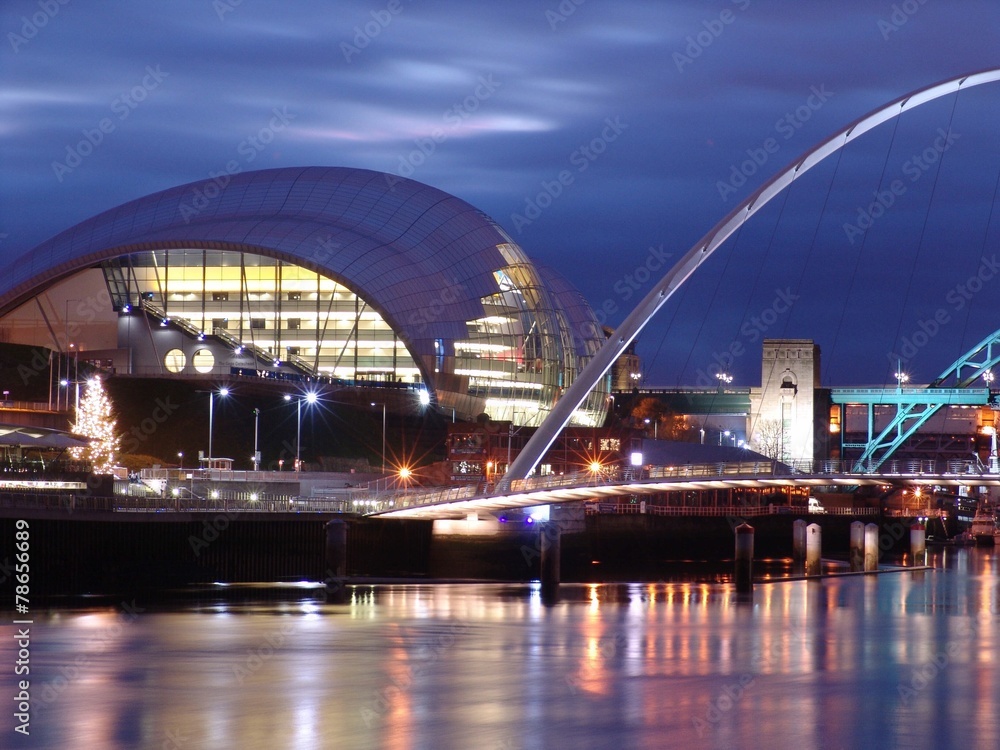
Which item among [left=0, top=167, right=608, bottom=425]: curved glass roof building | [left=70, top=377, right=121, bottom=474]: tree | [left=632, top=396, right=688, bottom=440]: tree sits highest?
[left=0, top=167, right=608, bottom=425]: curved glass roof building

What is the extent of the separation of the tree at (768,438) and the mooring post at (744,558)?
48.3 metres

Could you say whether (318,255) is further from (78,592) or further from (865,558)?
(78,592)

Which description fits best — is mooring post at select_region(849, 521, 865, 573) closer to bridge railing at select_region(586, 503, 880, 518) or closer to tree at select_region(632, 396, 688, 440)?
bridge railing at select_region(586, 503, 880, 518)

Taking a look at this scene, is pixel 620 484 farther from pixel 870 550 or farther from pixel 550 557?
pixel 870 550

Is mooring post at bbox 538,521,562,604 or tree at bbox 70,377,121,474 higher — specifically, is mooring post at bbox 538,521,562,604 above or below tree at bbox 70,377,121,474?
below

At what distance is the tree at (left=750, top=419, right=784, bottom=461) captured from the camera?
105 m

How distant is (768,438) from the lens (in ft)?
350

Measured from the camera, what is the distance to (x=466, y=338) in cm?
8725

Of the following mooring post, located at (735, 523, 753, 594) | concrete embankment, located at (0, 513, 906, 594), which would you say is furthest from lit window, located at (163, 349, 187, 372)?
mooring post, located at (735, 523, 753, 594)

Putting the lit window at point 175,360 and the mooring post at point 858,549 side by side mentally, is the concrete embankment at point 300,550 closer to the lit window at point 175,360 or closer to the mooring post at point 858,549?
the mooring post at point 858,549

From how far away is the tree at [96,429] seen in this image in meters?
60.7

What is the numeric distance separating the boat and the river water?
5161 centimetres

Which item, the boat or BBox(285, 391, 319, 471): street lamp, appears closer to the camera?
BBox(285, 391, 319, 471): street lamp

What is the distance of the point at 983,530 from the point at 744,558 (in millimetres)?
48923
